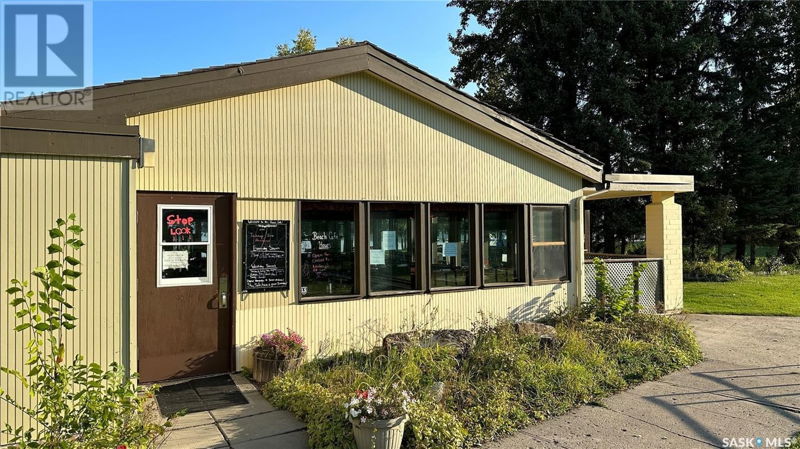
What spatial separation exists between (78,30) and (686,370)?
9133 mm

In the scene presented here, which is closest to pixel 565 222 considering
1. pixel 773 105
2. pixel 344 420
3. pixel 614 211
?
pixel 344 420

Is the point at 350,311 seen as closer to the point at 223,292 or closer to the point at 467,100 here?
the point at 223,292

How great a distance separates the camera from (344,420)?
4293mm

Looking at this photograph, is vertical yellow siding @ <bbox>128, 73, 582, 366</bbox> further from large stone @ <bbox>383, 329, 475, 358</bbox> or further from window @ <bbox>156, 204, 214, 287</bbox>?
large stone @ <bbox>383, 329, 475, 358</bbox>

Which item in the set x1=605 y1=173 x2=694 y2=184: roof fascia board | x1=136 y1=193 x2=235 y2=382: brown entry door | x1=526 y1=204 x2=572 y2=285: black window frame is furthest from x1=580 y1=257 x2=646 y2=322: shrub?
x1=136 y1=193 x2=235 y2=382: brown entry door

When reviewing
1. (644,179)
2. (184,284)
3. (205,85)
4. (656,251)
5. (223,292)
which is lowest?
(223,292)

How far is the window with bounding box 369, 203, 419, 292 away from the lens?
7.55m

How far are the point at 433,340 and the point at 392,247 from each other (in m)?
1.74

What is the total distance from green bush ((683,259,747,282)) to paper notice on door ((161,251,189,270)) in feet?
57.1

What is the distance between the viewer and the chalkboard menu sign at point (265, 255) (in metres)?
6.45

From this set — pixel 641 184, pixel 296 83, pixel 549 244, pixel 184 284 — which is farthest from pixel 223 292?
pixel 641 184

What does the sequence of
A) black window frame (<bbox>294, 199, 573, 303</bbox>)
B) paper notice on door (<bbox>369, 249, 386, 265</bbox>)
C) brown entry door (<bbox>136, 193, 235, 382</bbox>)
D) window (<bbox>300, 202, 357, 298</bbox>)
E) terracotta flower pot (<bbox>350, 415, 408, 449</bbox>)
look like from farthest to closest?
1. paper notice on door (<bbox>369, 249, 386, 265</bbox>)
2. black window frame (<bbox>294, 199, 573, 303</bbox>)
3. window (<bbox>300, 202, 357, 298</bbox>)
4. brown entry door (<bbox>136, 193, 235, 382</bbox>)
5. terracotta flower pot (<bbox>350, 415, 408, 449</bbox>)

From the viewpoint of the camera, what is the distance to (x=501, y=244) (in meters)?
8.85

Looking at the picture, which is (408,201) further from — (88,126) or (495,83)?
(495,83)
